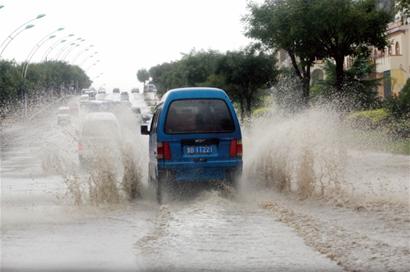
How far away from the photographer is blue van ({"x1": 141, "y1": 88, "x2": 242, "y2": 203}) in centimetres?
1391

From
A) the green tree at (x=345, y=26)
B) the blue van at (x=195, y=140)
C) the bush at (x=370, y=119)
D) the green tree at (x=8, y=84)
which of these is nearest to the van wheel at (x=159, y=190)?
the blue van at (x=195, y=140)

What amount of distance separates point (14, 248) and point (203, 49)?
3480 inches

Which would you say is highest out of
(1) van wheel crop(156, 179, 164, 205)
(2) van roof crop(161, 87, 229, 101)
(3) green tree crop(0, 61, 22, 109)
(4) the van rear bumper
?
(3) green tree crop(0, 61, 22, 109)

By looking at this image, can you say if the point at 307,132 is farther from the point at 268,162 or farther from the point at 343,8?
the point at 343,8

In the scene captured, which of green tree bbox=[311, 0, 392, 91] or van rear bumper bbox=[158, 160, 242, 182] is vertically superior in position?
green tree bbox=[311, 0, 392, 91]

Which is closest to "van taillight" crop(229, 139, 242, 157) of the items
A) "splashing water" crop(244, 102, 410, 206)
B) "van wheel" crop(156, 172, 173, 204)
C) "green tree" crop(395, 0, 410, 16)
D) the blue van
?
the blue van

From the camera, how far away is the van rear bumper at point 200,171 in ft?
45.5

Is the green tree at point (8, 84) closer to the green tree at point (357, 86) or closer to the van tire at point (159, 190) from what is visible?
the green tree at point (357, 86)

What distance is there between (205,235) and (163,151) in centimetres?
392

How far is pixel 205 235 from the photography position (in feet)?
33.4

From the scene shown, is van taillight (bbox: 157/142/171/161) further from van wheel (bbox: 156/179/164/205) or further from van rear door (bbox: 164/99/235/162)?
van wheel (bbox: 156/179/164/205)

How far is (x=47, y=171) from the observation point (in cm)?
2380

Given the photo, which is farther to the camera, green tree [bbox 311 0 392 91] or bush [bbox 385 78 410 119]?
green tree [bbox 311 0 392 91]

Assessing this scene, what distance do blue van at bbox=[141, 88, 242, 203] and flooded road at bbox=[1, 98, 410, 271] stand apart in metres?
0.40
